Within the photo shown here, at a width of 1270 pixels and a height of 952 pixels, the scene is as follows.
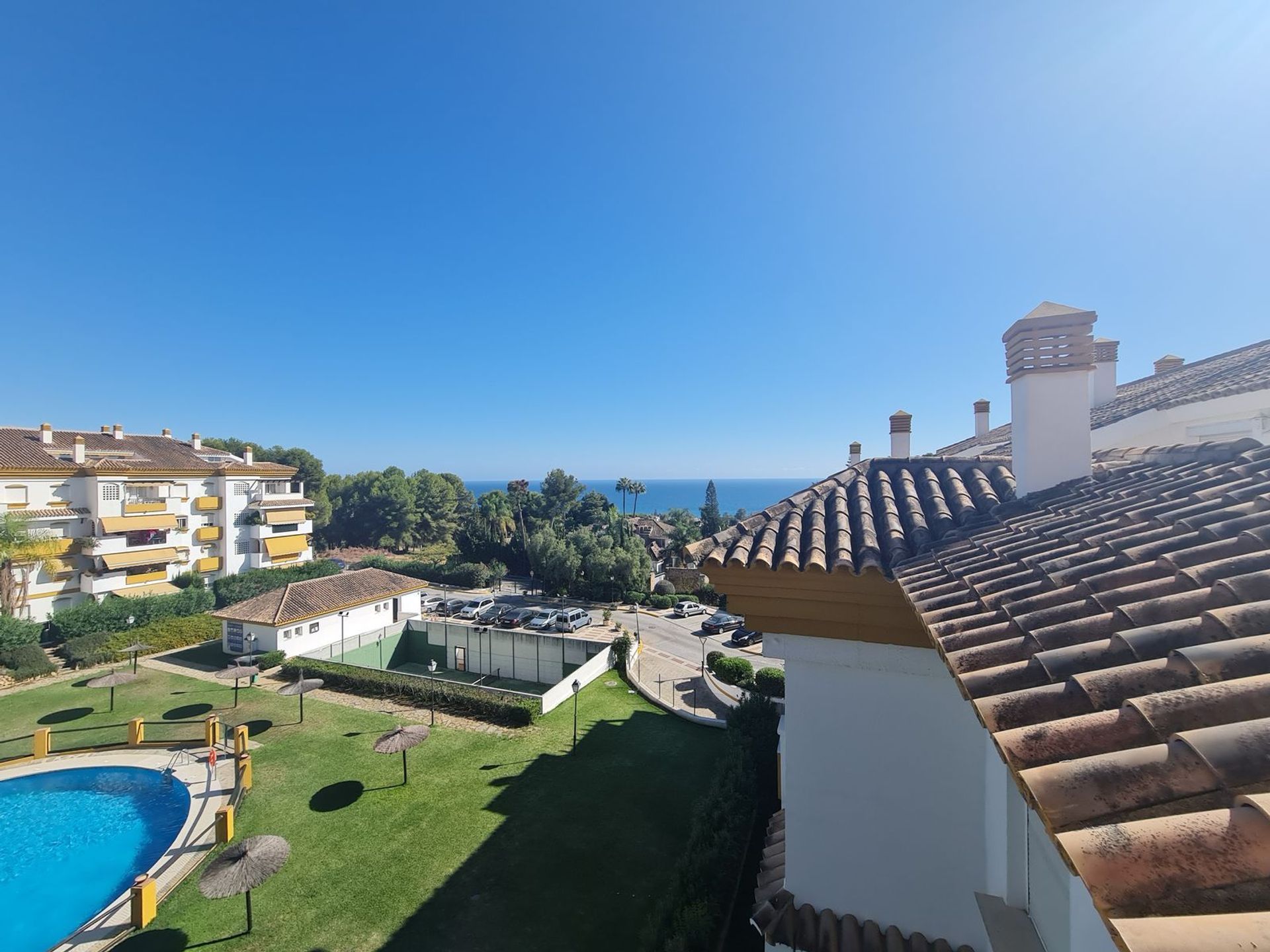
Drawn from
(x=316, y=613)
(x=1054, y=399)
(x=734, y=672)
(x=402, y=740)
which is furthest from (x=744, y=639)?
(x=1054, y=399)

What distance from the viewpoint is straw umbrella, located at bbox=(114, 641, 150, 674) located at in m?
22.6

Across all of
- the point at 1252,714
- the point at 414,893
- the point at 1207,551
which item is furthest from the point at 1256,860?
the point at 414,893

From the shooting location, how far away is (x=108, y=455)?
Result: 33188mm

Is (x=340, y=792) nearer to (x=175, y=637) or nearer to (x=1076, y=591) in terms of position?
(x=1076, y=591)

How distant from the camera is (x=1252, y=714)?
1484 millimetres

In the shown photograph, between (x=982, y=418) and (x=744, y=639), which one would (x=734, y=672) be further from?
(x=982, y=418)

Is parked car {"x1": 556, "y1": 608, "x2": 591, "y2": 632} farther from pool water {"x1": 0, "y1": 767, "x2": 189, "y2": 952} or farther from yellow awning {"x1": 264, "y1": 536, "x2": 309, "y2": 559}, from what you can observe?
yellow awning {"x1": 264, "y1": 536, "x2": 309, "y2": 559}

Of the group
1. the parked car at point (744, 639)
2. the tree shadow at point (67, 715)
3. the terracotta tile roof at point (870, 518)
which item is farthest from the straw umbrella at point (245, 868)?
the parked car at point (744, 639)

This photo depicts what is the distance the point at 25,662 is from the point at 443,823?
2141cm

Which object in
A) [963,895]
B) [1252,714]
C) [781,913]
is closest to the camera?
[1252,714]

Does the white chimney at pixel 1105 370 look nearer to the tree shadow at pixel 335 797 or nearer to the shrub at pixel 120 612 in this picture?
the tree shadow at pixel 335 797

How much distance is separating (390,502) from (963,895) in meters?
65.9

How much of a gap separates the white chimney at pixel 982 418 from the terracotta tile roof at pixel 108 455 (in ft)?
141

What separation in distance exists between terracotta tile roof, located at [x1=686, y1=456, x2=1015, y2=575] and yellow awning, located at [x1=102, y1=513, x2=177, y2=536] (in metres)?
39.4
